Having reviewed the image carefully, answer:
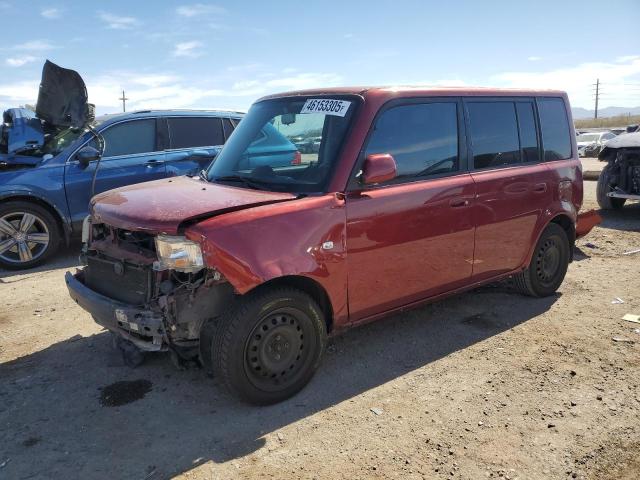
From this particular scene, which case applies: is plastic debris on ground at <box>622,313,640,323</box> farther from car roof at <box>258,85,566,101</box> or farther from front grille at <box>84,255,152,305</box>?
front grille at <box>84,255,152,305</box>

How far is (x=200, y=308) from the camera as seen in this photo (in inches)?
127

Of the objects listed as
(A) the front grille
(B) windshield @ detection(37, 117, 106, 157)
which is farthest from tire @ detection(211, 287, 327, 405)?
(B) windshield @ detection(37, 117, 106, 157)

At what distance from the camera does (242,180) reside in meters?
3.92

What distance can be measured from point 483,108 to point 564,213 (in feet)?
4.98

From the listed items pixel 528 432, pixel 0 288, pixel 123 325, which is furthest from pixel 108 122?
pixel 528 432

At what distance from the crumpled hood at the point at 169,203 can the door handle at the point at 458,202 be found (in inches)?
55.1

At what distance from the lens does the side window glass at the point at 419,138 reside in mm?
3818

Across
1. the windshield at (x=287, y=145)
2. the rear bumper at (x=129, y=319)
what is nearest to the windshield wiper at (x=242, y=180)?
the windshield at (x=287, y=145)

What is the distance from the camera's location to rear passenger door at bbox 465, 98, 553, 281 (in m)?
4.46

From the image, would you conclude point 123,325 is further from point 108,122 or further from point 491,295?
point 108,122

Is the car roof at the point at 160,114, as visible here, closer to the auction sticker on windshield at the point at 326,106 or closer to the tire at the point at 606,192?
the auction sticker on windshield at the point at 326,106

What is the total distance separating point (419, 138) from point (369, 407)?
200 cm

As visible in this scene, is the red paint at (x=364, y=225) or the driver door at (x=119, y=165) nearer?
the red paint at (x=364, y=225)

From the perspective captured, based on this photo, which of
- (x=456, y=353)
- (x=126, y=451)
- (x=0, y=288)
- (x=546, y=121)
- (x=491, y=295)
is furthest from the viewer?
(x=0, y=288)
